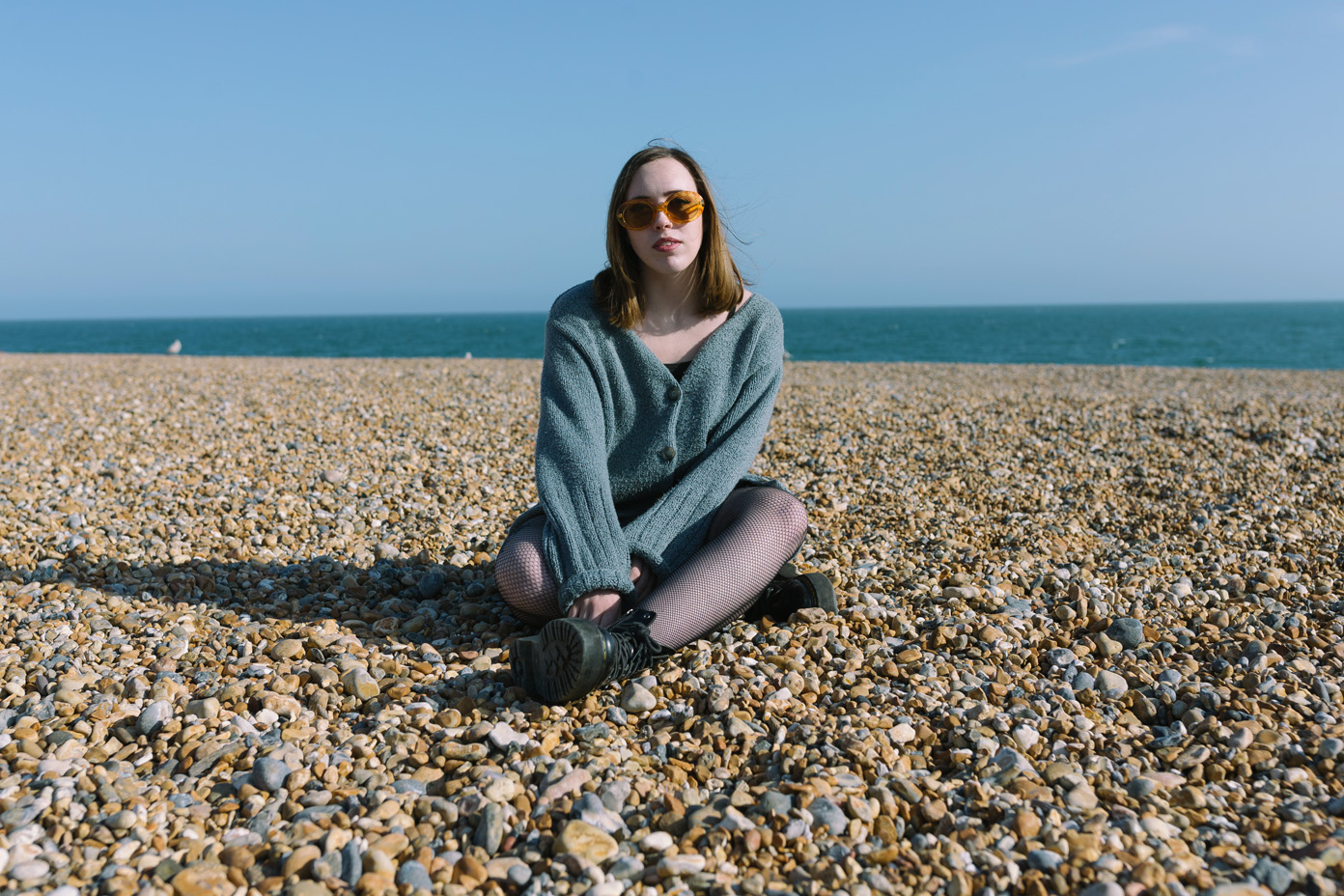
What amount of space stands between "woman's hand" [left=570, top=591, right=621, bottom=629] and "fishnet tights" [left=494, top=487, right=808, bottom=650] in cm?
13

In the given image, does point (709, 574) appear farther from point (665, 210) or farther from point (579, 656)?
point (665, 210)

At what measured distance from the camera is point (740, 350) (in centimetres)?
360

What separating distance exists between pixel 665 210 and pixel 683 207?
0.22ft

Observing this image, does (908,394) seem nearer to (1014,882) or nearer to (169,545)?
(169,545)

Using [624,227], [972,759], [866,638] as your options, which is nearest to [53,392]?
[624,227]

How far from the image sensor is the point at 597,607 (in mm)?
3154

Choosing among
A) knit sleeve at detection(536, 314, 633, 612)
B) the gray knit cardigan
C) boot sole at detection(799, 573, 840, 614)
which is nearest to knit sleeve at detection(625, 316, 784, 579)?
the gray knit cardigan

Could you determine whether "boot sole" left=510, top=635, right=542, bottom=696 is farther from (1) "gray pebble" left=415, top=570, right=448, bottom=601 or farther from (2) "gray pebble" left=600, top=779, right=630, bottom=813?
(1) "gray pebble" left=415, top=570, right=448, bottom=601

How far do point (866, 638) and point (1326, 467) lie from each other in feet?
16.2

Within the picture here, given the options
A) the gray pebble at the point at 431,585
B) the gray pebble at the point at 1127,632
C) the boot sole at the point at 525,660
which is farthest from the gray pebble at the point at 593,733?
the gray pebble at the point at 1127,632

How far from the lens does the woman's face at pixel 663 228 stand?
333 centimetres

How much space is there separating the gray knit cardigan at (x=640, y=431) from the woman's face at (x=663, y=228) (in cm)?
31

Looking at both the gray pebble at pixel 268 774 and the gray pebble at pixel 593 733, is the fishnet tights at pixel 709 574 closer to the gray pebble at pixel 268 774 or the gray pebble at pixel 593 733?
the gray pebble at pixel 593 733

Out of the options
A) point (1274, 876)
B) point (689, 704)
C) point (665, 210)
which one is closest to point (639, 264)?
point (665, 210)
